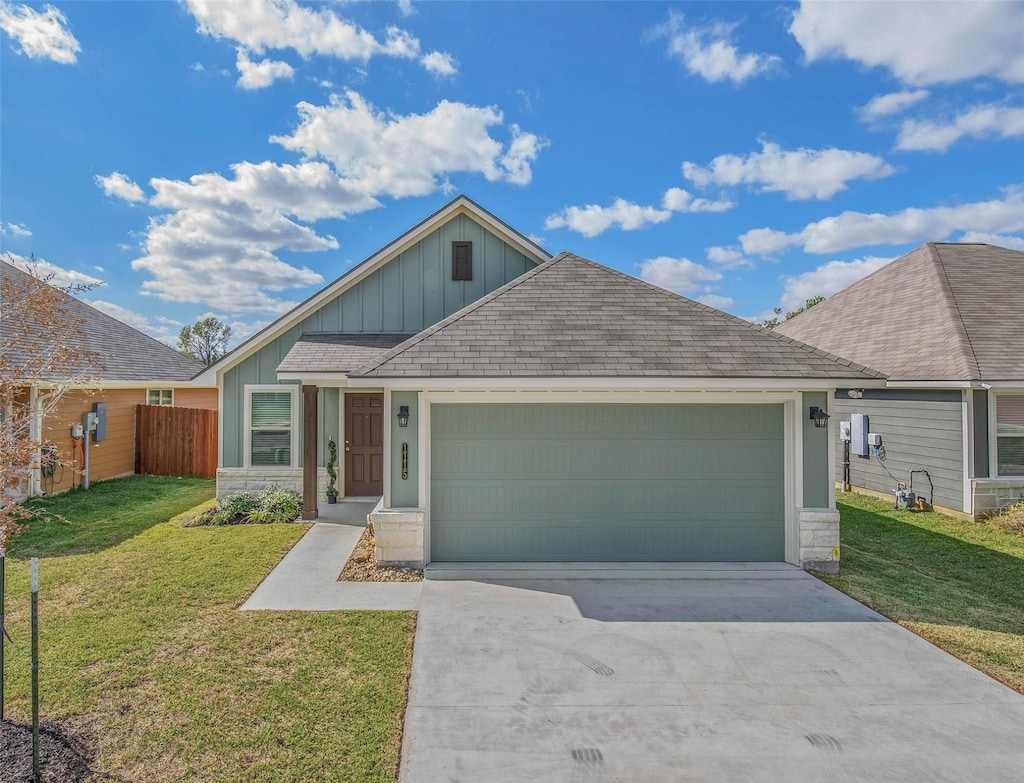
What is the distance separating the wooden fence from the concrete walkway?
7.29 metres

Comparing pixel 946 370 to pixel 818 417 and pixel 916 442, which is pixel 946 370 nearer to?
pixel 916 442

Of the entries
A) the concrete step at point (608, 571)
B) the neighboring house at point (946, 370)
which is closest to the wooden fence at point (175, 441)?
the concrete step at point (608, 571)

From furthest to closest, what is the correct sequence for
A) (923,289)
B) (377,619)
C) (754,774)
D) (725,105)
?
(725,105), (923,289), (377,619), (754,774)

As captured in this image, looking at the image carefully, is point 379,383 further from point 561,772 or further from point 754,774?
point 754,774

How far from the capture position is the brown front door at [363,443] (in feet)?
32.4

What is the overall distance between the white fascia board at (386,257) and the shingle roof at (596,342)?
2.82m

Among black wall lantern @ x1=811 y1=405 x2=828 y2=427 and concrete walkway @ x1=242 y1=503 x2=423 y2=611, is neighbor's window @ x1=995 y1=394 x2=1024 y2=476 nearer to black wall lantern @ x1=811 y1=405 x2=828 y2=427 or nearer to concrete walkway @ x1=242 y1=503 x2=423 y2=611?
black wall lantern @ x1=811 y1=405 x2=828 y2=427

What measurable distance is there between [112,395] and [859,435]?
63.1ft

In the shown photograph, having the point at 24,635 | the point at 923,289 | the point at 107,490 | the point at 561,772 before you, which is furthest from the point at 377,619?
the point at 923,289

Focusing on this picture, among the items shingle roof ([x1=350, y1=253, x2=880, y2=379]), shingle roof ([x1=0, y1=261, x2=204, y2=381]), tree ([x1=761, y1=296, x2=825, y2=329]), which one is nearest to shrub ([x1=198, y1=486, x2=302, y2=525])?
shingle roof ([x1=350, y1=253, x2=880, y2=379])

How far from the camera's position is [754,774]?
2.95 m

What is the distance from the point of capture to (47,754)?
3027 millimetres

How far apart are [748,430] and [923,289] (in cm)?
972

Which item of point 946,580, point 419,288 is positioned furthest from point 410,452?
point 946,580
